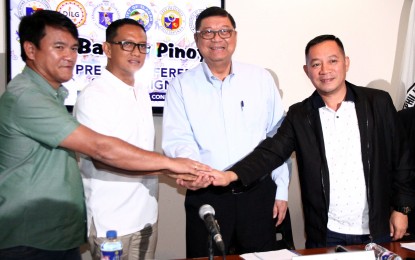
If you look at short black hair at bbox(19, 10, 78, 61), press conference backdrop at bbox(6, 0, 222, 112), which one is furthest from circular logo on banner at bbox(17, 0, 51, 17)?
short black hair at bbox(19, 10, 78, 61)

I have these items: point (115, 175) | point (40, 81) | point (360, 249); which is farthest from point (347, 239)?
point (40, 81)

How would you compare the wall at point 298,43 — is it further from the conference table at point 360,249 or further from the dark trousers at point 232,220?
the conference table at point 360,249

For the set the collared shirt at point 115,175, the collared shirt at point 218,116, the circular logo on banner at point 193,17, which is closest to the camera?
the collared shirt at point 115,175

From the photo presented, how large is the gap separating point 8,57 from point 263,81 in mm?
1756

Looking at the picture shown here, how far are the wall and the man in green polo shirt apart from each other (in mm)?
1387

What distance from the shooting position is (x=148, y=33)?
3.29 m

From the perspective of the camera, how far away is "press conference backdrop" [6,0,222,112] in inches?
122

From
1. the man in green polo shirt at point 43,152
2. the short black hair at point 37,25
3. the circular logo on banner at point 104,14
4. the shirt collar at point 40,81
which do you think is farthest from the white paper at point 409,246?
the circular logo on banner at point 104,14

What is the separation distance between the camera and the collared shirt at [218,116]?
101 inches

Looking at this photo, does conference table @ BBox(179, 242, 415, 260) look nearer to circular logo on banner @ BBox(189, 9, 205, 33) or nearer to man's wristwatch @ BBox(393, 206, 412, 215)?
man's wristwatch @ BBox(393, 206, 412, 215)

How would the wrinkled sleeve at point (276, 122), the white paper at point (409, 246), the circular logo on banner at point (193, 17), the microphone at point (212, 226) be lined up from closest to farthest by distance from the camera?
the microphone at point (212, 226) → the white paper at point (409, 246) → the wrinkled sleeve at point (276, 122) → the circular logo on banner at point (193, 17)

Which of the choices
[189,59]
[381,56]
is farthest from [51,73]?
[381,56]

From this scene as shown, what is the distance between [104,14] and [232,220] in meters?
1.80

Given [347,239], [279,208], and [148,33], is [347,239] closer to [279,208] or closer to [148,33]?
[279,208]
